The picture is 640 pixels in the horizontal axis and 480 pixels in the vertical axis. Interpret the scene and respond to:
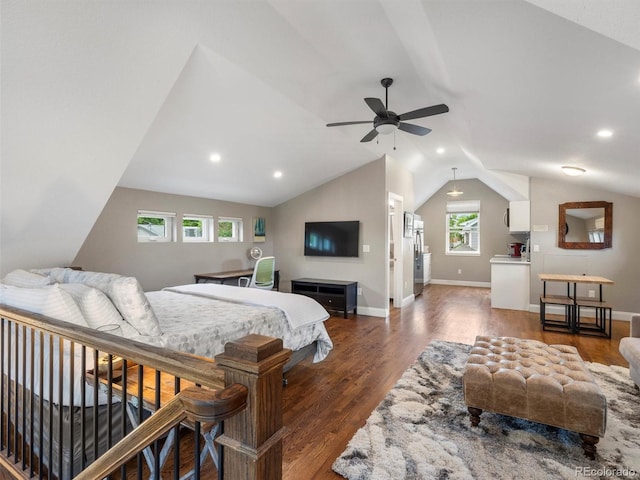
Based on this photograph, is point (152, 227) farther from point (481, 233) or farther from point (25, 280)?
point (481, 233)

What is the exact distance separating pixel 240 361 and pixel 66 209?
3017 millimetres

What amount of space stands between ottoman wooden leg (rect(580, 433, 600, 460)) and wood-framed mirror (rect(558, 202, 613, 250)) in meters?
4.47

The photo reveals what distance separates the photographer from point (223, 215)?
19.2 feet

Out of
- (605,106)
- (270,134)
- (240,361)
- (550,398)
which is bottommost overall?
(550,398)

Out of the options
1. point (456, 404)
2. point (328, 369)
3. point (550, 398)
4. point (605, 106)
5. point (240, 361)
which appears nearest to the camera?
point (240, 361)

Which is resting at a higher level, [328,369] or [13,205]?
[13,205]

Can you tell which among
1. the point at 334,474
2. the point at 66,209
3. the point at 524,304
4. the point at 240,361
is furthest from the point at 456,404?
the point at 524,304

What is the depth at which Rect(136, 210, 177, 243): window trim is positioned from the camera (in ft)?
15.3

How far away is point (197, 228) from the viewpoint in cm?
556

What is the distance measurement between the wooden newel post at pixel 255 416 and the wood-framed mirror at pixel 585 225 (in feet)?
20.5

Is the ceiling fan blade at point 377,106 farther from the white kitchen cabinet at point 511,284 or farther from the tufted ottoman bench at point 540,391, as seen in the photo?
the white kitchen cabinet at point 511,284

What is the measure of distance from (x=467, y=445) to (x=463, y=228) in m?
7.96

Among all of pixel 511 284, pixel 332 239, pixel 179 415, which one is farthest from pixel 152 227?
pixel 511 284

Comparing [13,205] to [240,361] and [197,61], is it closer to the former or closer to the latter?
[197,61]
